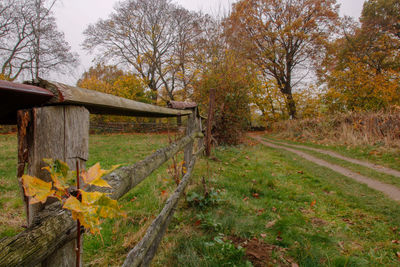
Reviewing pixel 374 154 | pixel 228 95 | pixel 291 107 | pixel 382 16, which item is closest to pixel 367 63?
pixel 382 16

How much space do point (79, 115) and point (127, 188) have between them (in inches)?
21.3

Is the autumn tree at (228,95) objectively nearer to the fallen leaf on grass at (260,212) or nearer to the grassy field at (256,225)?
the grassy field at (256,225)

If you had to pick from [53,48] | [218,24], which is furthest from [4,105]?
[53,48]

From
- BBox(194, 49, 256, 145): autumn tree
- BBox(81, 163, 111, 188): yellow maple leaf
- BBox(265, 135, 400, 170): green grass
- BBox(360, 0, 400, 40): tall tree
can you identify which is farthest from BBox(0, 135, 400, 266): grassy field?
BBox(360, 0, 400, 40): tall tree

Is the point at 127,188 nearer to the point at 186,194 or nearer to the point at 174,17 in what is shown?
the point at 186,194

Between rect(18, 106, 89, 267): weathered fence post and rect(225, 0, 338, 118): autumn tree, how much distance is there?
20.0 meters

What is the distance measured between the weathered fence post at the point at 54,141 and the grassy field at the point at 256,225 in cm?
136

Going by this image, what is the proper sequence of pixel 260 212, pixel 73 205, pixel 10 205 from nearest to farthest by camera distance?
pixel 73 205
pixel 260 212
pixel 10 205

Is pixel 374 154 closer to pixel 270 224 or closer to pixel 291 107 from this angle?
pixel 270 224

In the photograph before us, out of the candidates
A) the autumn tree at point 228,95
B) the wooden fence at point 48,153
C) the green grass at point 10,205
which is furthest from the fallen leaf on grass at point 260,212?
the autumn tree at point 228,95

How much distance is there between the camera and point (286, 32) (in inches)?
766

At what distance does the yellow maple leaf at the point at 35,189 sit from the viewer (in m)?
0.56

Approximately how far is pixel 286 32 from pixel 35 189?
2292cm

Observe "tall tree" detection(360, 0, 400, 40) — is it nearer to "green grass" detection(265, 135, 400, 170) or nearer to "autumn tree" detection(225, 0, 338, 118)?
"autumn tree" detection(225, 0, 338, 118)
